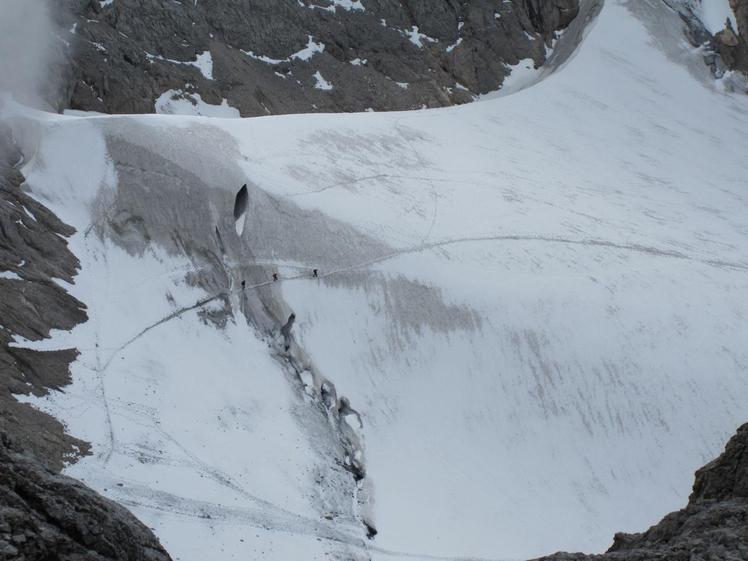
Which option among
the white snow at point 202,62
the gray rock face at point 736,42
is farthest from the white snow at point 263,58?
the gray rock face at point 736,42

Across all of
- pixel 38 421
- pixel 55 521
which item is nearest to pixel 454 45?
pixel 38 421

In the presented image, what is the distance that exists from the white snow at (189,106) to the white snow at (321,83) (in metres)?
7.55

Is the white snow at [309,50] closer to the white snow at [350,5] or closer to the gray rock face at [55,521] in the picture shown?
the white snow at [350,5]

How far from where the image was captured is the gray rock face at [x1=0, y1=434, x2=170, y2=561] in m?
13.3

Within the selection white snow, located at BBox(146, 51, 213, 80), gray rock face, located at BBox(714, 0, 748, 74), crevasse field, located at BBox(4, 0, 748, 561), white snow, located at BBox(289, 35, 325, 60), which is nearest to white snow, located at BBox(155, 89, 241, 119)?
white snow, located at BBox(146, 51, 213, 80)

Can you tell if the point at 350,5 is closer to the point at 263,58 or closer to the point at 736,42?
the point at 263,58

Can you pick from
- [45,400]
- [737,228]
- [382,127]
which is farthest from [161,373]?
[737,228]

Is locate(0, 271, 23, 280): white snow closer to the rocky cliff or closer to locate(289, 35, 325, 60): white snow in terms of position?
the rocky cliff

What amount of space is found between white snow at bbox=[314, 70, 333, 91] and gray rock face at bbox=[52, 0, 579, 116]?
7cm

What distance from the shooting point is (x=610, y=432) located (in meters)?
38.3

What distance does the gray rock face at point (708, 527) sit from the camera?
48.4 feet

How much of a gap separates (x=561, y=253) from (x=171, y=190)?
18.3 metres

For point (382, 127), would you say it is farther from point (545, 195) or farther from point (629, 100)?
point (629, 100)

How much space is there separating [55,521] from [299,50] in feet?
183
